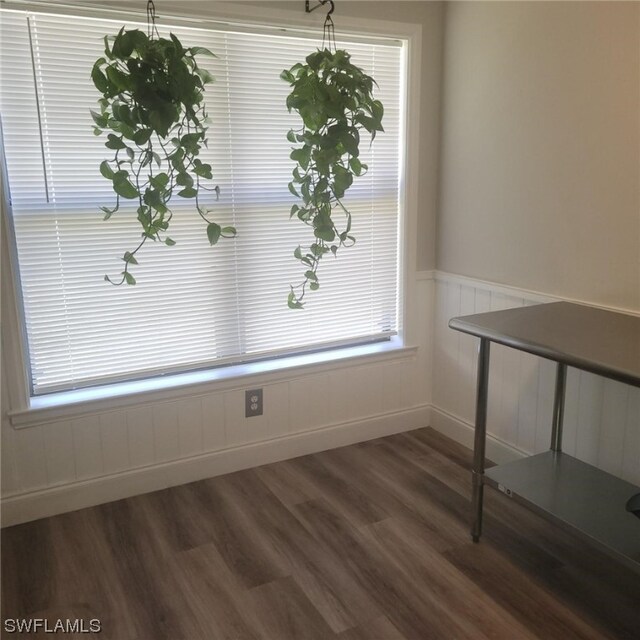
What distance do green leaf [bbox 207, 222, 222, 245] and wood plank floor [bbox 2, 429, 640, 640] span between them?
3.49 ft

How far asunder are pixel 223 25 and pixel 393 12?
0.79 metres

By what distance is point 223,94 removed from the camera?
8.28ft

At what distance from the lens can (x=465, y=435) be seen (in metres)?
3.05

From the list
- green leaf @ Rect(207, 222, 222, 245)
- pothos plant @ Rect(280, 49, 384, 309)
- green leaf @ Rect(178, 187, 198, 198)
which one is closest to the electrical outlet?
pothos plant @ Rect(280, 49, 384, 309)

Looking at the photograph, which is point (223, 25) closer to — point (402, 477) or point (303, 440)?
point (303, 440)

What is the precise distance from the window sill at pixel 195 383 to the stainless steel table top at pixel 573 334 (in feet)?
3.05

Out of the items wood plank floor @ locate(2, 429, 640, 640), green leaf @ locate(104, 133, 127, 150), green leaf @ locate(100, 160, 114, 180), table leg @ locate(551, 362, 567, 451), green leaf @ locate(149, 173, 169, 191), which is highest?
green leaf @ locate(104, 133, 127, 150)

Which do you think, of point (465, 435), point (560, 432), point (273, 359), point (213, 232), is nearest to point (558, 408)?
point (560, 432)

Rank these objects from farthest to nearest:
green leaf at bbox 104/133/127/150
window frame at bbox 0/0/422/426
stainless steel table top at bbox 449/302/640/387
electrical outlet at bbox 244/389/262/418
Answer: electrical outlet at bbox 244/389/262/418
window frame at bbox 0/0/422/426
green leaf at bbox 104/133/127/150
stainless steel table top at bbox 449/302/640/387

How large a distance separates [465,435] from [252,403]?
1074 millimetres

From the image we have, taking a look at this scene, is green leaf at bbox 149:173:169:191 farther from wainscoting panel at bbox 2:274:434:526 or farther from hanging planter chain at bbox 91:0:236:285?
wainscoting panel at bbox 2:274:434:526

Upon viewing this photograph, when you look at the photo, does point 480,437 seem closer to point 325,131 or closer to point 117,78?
point 325,131

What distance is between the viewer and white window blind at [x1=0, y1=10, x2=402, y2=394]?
224 cm

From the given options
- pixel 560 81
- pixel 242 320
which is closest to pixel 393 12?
pixel 560 81
